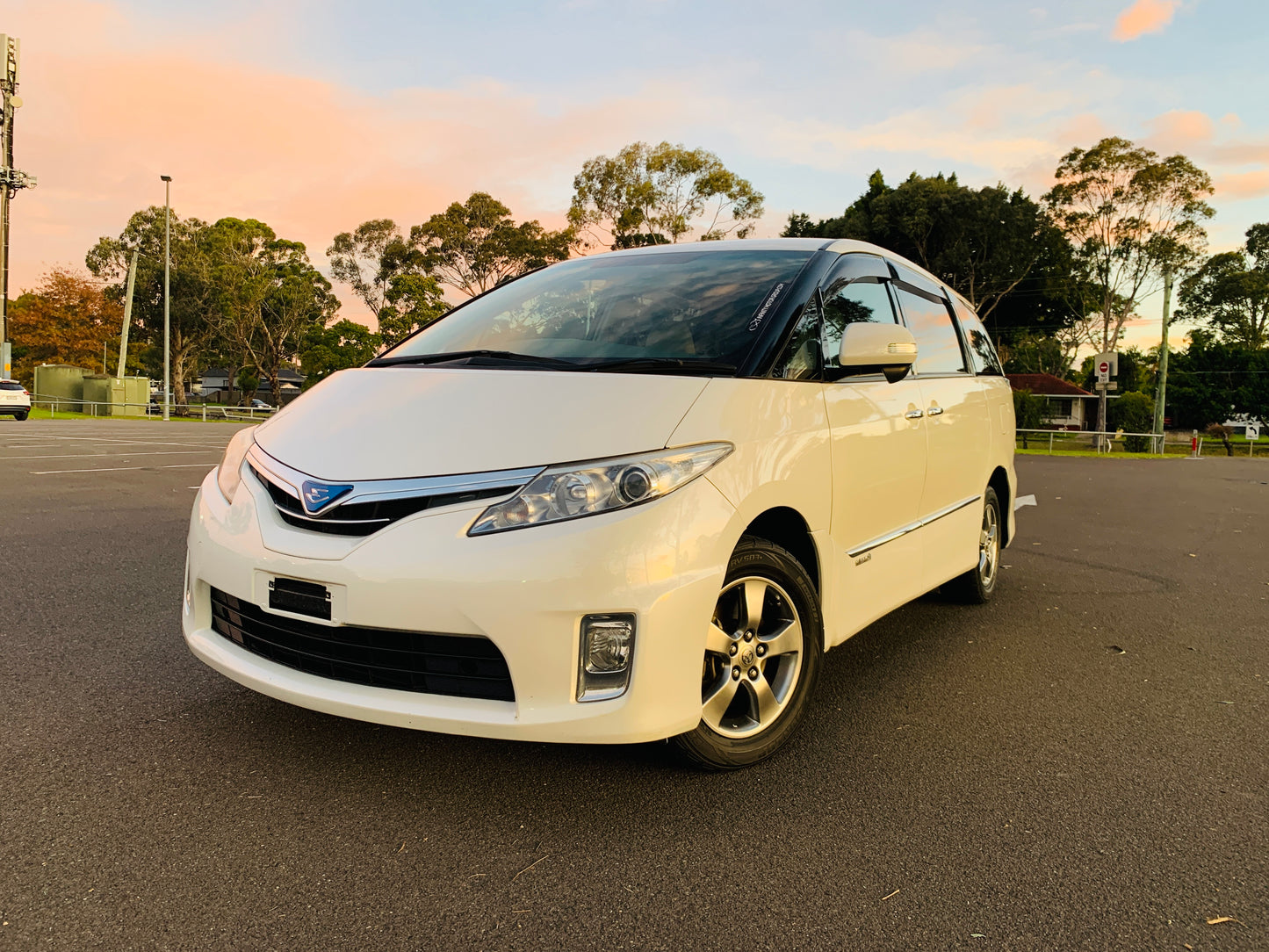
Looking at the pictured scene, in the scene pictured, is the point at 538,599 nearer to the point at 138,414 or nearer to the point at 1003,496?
the point at 1003,496

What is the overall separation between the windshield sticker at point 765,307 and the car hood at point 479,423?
0.50 metres

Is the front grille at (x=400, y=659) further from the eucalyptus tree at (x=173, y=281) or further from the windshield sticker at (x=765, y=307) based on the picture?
the eucalyptus tree at (x=173, y=281)

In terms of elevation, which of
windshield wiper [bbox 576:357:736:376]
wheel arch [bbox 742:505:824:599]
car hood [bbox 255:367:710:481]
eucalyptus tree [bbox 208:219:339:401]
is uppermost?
eucalyptus tree [bbox 208:219:339:401]

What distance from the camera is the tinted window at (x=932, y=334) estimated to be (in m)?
4.18

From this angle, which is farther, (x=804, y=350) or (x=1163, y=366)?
(x=1163, y=366)

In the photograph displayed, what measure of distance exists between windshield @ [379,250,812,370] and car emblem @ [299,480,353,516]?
2.92 feet

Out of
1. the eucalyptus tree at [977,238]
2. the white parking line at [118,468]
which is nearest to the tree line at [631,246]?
the eucalyptus tree at [977,238]

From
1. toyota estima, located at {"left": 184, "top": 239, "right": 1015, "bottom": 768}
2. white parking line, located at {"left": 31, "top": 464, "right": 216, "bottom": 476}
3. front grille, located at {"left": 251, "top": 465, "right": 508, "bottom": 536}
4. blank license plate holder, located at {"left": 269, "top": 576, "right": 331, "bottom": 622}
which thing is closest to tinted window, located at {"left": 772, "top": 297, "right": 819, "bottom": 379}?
toyota estima, located at {"left": 184, "top": 239, "right": 1015, "bottom": 768}

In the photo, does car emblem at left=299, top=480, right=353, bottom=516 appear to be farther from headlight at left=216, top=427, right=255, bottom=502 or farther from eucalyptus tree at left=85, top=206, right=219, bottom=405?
eucalyptus tree at left=85, top=206, right=219, bottom=405

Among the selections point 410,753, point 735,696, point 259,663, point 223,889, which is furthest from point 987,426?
point 223,889

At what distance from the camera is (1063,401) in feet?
189

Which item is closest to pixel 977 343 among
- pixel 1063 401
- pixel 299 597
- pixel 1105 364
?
pixel 299 597

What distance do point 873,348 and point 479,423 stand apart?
1393 mm

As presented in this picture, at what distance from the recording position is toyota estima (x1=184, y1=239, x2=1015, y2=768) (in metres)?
2.30
